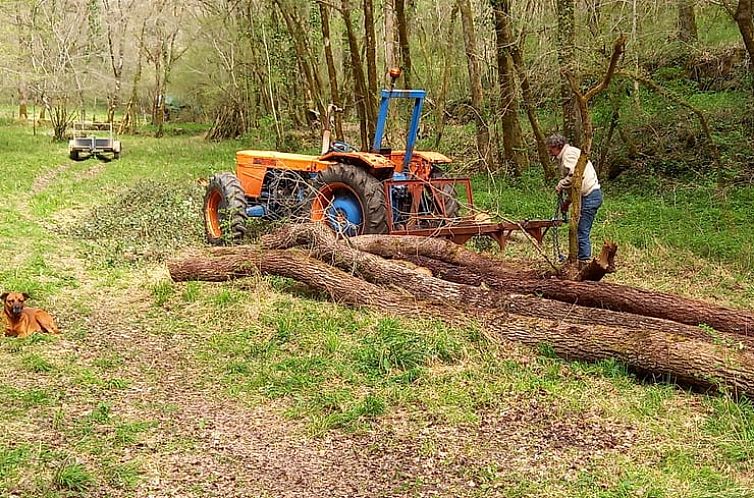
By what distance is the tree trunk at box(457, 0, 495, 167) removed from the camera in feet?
48.6

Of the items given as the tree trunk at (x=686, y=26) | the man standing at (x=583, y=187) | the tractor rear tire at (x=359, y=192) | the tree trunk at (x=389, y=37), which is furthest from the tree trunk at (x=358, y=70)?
the man standing at (x=583, y=187)

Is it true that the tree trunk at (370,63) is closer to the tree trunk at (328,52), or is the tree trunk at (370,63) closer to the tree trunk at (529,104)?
the tree trunk at (328,52)

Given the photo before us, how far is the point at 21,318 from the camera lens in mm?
6273

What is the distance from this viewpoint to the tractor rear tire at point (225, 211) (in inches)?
375

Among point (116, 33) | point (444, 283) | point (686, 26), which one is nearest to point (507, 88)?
point (686, 26)

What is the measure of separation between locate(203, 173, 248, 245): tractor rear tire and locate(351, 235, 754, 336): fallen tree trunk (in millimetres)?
2222

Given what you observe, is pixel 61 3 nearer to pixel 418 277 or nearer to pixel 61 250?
pixel 61 250

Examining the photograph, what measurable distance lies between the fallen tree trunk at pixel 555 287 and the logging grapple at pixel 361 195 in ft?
1.59

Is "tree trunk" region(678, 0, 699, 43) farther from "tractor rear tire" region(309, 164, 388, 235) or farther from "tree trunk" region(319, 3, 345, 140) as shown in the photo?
"tractor rear tire" region(309, 164, 388, 235)

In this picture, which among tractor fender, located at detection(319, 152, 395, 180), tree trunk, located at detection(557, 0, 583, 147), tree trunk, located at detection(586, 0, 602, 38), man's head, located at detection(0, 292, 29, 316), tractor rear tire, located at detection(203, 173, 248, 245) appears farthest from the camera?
tree trunk, located at detection(586, 0, 602, 38)

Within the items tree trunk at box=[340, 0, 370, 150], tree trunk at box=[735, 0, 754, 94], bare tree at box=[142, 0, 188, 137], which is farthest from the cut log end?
bare tree at box=[142, 0, 188, 137]

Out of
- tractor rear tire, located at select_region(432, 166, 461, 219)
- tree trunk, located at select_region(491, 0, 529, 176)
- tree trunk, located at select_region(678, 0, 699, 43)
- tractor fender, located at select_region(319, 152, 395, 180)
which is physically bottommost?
tractor rear tire, located at select_region(432, 166, 461, 219)

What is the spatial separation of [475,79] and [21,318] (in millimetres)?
11191

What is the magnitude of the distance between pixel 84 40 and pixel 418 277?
3240 cm
